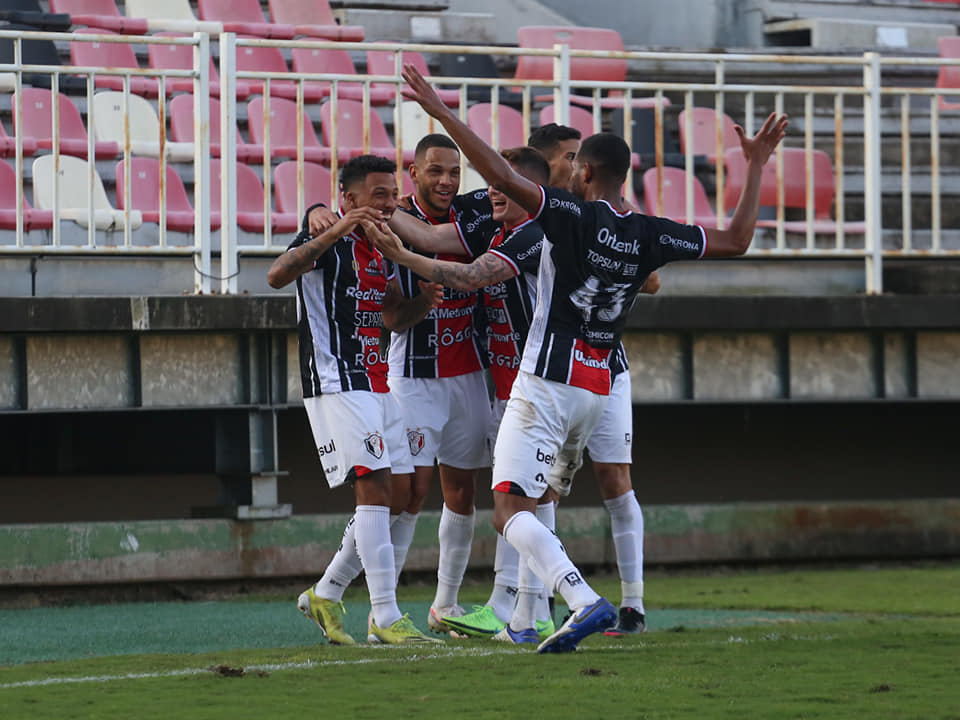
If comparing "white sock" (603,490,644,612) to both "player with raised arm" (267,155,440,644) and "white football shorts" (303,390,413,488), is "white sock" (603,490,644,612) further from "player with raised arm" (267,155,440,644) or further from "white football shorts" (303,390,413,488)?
"white football shorts" (303,390,413,488)

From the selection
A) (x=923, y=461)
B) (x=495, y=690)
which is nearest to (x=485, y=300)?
(x=495, y=690)

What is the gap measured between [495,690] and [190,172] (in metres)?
9.31

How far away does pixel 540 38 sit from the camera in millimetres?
19203

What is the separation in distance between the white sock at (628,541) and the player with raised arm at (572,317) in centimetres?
97

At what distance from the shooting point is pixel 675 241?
7055mm

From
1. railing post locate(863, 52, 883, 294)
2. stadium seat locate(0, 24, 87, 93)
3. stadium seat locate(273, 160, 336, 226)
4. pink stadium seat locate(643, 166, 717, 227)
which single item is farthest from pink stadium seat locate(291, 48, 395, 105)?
railing post locate(863, 52, 883, 294)

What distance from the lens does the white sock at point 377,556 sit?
24.6ft

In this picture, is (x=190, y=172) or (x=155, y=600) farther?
(x=190, y=172)

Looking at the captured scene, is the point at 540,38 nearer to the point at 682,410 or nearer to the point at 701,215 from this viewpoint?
the point at 701,215

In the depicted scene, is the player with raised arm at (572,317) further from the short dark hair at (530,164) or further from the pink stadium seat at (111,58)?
the pink stadium seat at (111,58)

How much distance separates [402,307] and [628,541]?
1.52 m

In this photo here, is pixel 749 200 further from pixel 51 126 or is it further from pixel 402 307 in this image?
pixel 51 126

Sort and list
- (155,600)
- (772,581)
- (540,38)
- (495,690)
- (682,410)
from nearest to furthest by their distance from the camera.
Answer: (495,690)
(155,600)
(772,581)
(682,410)
(540,38)

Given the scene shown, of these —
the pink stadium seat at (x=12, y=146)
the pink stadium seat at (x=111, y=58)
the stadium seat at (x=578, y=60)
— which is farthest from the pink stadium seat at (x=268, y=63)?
the pink stadium seat at (x=12, y=146)
